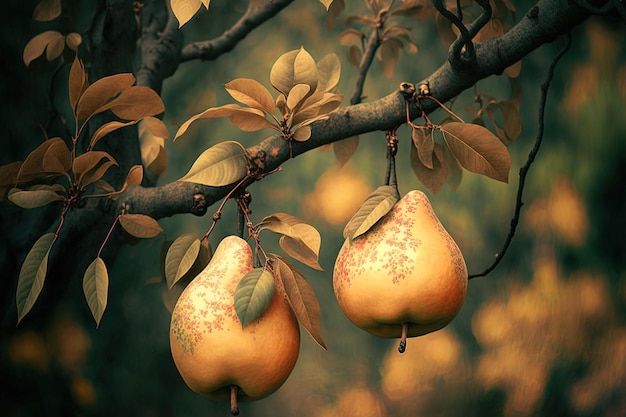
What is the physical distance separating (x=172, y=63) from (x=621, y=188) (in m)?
0.55

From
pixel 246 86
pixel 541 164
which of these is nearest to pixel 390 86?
pixel 541 164

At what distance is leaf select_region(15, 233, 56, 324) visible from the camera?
0.60 m

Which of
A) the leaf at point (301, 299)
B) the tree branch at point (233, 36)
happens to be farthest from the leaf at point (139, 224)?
the tree branch at point (233, 36)

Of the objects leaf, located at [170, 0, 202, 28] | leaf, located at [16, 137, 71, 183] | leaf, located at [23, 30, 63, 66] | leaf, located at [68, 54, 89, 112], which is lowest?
leaf, located at [16, 137, 71, 183]

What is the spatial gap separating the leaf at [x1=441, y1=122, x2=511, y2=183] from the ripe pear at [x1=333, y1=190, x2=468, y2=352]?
0.07 meters

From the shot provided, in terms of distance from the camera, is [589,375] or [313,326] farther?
[589,375]

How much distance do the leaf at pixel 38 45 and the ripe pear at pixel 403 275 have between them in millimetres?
485

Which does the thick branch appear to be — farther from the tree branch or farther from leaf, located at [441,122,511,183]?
the tree branch

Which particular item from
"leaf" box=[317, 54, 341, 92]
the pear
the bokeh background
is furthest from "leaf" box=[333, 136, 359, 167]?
the pear

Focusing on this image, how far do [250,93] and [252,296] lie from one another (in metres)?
0.17

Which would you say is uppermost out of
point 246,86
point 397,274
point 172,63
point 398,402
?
point 172,63

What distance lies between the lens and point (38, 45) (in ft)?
2.66

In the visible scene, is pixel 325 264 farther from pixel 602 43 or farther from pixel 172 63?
pixel 602 43

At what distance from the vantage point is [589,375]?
2.60 feet
